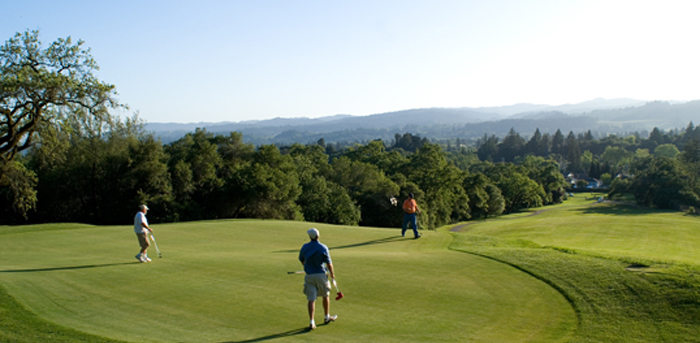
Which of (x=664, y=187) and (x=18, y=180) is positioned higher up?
(x=18, y=180)

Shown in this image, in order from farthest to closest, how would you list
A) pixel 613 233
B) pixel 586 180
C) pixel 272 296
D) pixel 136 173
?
pixel 586 180, pixel 613 233, pixel 136 173, pixel 272 296

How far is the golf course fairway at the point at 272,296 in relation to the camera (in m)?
9.63

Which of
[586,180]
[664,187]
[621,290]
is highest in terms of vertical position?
[621,290]

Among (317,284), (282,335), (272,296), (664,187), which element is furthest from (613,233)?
(282,335)

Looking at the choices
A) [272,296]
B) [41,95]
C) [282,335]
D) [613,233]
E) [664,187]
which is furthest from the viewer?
[664,187]

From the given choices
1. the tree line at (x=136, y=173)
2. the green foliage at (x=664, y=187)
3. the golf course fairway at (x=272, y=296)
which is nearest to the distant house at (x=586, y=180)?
the green foliage at (x=664, y=187)

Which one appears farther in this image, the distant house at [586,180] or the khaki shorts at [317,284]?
the distant house at [586,180]

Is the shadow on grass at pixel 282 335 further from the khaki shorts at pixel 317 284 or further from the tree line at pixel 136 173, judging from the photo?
the tree line at pixel 136 173

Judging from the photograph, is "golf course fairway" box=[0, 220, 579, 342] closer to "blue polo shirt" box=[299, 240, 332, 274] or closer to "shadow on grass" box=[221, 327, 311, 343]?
"shadow on grass" box=[221, 327, 311, 343]

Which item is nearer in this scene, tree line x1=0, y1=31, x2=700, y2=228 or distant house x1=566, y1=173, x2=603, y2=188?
tree line x1=0, y1=31, x2=700, y2=228

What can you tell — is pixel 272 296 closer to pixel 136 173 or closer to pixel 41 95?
pixel 41 95

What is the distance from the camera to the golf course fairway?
9.63 m

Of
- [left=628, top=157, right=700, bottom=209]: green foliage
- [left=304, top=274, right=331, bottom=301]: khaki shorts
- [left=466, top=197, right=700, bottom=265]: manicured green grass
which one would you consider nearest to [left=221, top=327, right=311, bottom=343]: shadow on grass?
[left=304, top=274, right=331, bottom=301]: khaki shorts

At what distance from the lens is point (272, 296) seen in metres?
12.0
